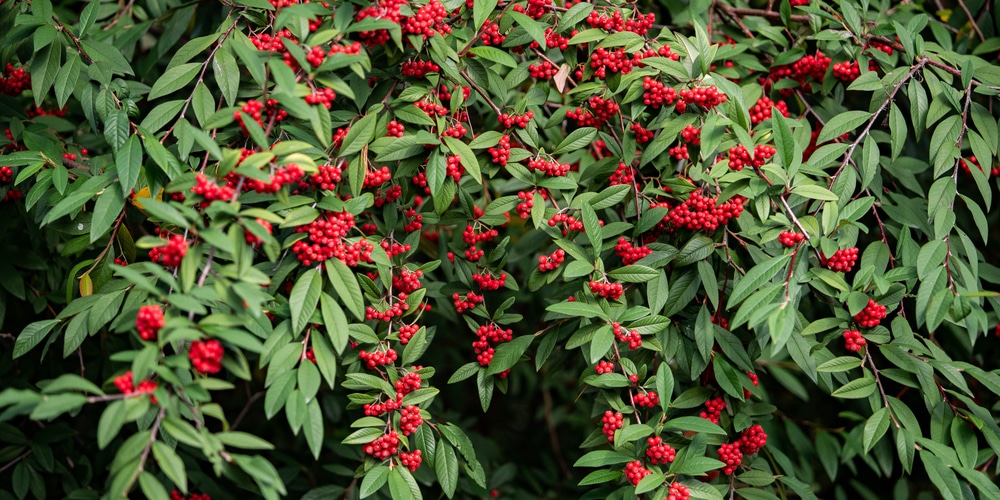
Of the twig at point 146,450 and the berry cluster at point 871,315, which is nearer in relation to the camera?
the twig at point 146,450

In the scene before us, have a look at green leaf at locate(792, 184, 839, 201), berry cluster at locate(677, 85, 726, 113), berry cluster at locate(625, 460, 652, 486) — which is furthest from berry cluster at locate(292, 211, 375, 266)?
green leaf at locate(792, 184, 839, 201)

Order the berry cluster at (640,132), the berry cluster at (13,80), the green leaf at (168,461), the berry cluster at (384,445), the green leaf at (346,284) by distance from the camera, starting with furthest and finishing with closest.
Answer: the berry cluster at (13,80) < the berry cluster at (640,132) < the berry cluster at (384,445) < the green leaf at (346,284) < the green leaf at (168,461)

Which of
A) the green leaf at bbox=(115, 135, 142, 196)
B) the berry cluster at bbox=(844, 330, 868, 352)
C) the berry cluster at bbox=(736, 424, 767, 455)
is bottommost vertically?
the berry cluster at bbox=(736, 424, 767, 455)

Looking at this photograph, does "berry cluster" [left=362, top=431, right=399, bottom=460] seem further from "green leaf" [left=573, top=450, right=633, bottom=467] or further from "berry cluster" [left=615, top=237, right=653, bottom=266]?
"berry cluster" [left=615, top=237, right=653, bottom=266]

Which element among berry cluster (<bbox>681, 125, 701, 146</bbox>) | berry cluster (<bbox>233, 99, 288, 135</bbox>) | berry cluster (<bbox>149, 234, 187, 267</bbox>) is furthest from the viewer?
berry cluster (<bbox>681, 125, 701, 146</bbox>)

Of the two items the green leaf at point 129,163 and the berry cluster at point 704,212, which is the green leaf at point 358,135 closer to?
the green leaf at point 129,163

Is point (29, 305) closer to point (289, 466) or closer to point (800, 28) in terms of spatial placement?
point (289, 466)

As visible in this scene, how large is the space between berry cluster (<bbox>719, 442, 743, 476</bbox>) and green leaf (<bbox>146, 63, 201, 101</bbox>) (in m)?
1.69

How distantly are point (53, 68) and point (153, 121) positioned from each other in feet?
1.36

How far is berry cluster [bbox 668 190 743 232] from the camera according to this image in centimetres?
194

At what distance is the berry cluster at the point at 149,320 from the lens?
54.7 inches

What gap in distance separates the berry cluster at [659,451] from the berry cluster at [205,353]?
1.04m

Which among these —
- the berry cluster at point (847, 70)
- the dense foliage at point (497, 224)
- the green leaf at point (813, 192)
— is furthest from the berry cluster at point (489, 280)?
the berry cluster at point (847, 70)

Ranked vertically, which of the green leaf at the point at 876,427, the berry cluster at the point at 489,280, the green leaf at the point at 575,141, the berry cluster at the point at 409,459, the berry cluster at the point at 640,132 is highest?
the green leaf at the point at 575,141
